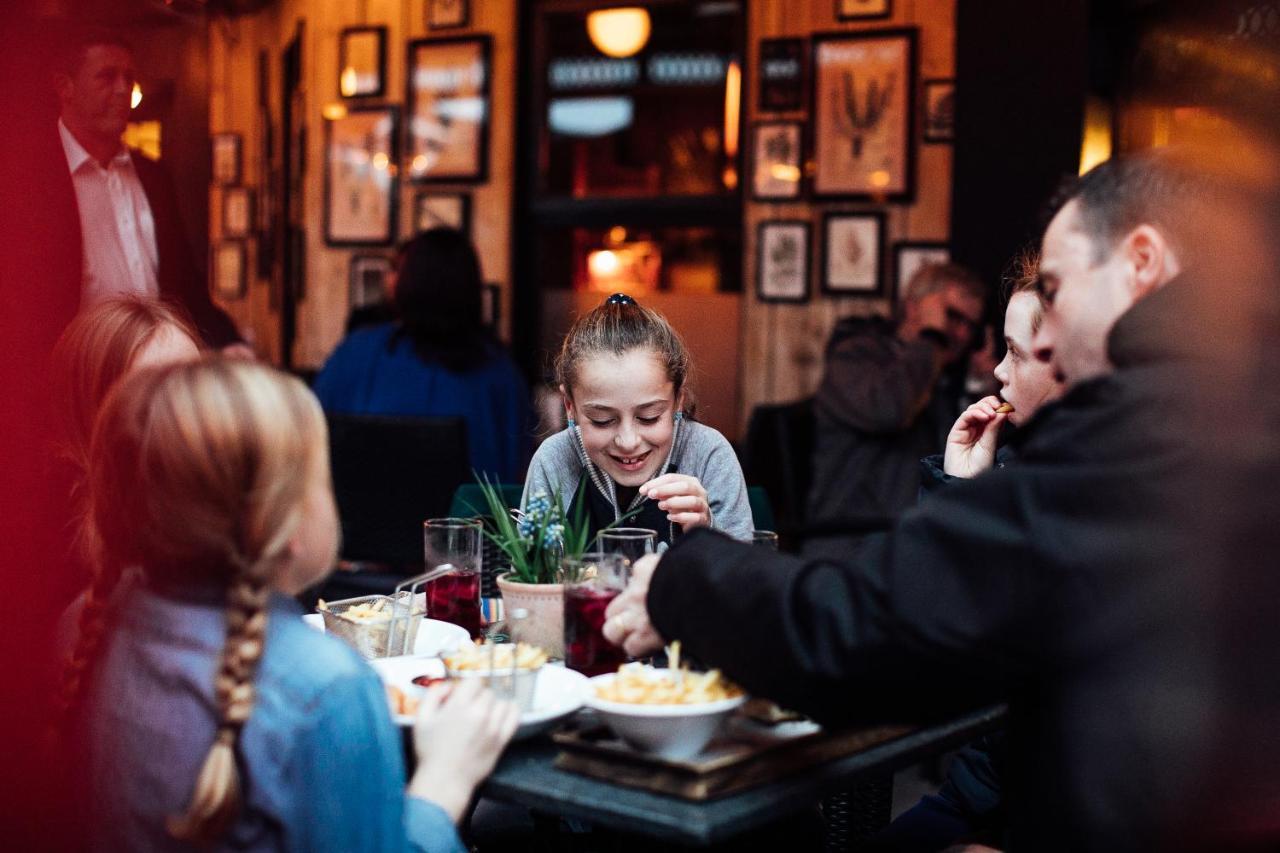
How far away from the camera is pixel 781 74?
240 inches

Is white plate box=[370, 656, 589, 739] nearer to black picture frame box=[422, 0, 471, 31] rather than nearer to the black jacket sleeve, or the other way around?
the black jacket sleeve

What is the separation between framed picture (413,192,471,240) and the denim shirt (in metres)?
5.54

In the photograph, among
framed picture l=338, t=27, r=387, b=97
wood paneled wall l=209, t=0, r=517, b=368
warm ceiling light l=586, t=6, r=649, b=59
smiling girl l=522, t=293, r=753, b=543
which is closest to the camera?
smiling girl l=522, t=293, r=753, b=543

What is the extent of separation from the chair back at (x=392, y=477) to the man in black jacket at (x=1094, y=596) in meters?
2.51

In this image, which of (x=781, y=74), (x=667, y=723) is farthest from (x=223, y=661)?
(x=781, y=74)

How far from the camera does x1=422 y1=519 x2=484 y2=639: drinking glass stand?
211 cm

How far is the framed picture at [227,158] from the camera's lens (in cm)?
848

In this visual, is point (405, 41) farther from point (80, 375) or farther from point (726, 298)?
point (80, 375)

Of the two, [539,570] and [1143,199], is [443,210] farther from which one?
[1143,199]

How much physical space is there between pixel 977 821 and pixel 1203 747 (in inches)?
36.4

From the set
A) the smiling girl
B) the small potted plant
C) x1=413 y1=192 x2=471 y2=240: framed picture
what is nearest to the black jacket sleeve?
the small potted plant

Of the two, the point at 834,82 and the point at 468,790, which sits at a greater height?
the point at 834,82

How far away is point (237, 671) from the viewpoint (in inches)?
51.7

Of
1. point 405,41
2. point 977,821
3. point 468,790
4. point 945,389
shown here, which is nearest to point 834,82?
point 945,389
